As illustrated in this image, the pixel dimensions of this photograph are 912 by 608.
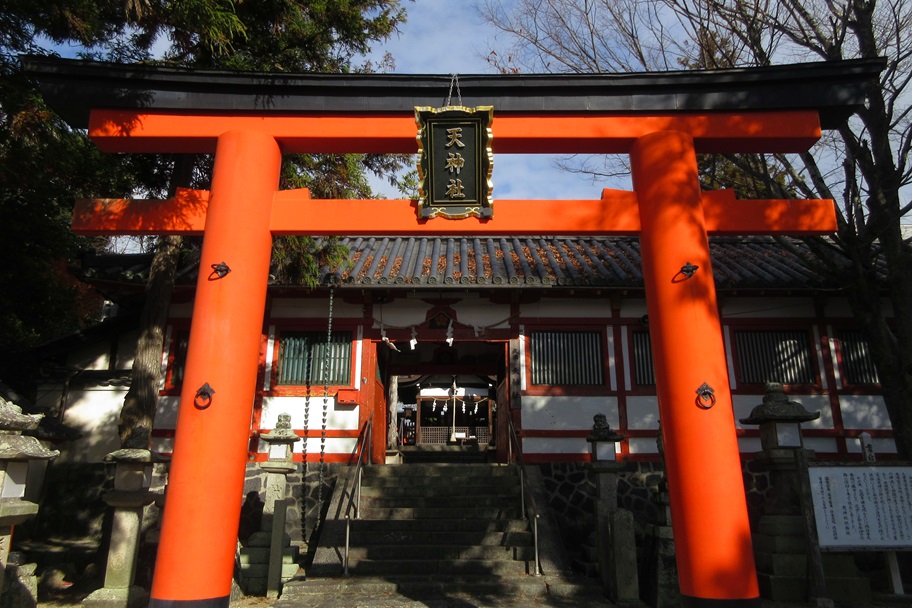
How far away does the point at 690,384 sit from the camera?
18.4 feet

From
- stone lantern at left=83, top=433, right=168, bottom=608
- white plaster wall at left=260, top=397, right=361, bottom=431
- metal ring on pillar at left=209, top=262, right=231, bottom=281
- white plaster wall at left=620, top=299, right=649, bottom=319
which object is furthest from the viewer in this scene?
white plaster wall at left=620, top=299, right=649, bottom=319

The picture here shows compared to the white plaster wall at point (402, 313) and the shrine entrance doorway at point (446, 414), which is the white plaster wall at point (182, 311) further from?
the shrine entrance doorway at point (446, 414)

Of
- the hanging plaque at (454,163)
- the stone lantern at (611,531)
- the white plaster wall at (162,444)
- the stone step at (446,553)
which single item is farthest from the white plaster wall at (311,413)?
the hanging plaque at (454,163)

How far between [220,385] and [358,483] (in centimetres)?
488

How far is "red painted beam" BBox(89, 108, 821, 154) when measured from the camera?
20.9 feet

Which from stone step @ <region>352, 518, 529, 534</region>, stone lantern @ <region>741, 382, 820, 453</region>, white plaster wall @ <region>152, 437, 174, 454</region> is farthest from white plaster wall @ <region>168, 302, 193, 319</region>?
stone lantern @ <region>741, 382, 820, 453</region>

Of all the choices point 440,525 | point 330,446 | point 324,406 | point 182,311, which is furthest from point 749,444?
point 182,311

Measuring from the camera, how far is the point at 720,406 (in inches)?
218

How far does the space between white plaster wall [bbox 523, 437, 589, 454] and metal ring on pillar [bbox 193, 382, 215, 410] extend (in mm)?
7025

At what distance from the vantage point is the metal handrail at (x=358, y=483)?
8578 millimetres

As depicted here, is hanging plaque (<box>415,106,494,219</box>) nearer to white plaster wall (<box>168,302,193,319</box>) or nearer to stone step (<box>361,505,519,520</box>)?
stone step (<box>361,505,519,520</box>)

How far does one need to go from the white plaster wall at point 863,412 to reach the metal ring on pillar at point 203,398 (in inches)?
438

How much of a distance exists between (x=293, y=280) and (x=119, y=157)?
10.5ft

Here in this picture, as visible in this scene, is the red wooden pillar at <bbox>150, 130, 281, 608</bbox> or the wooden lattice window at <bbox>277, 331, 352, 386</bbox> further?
the wooden lattice window at <bbox>277, 331, 352, 386</bbox>
